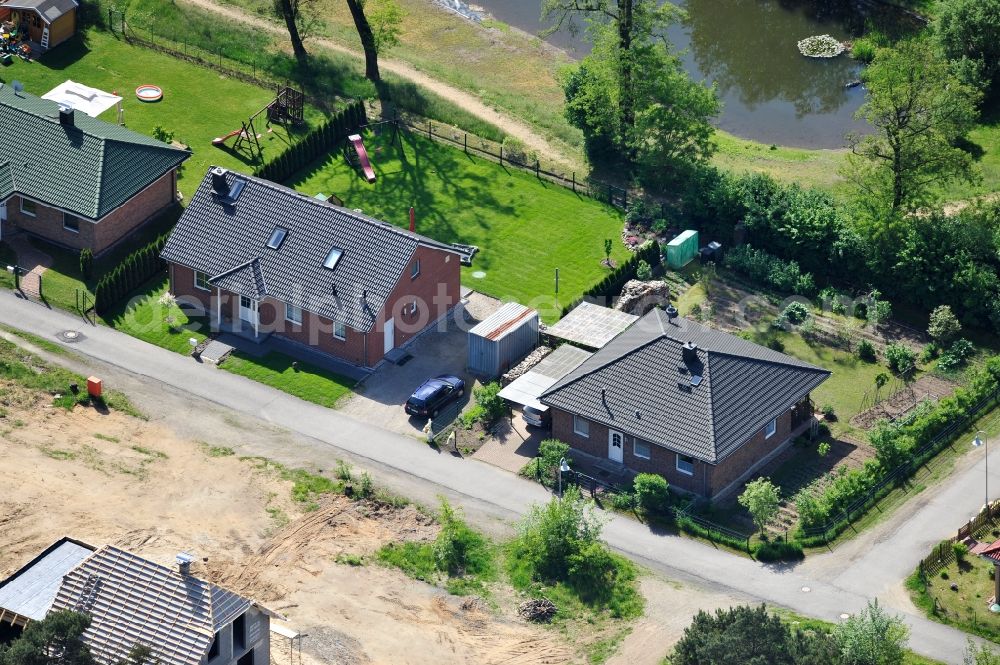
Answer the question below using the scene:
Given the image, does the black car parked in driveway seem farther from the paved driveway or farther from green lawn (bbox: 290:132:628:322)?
green lawn (bbox: 290:132:628:322)

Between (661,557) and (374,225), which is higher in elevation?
(374,225)

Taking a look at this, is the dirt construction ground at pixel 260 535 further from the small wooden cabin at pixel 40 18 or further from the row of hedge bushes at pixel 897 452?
the small wooden cabin at pixel 40 18

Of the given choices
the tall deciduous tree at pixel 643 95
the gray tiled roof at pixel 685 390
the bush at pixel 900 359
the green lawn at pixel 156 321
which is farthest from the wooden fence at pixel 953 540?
the green lawn at pixel 156 321

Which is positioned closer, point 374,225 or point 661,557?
point 661,557

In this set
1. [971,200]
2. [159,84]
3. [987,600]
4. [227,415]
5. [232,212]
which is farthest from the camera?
[159,84]

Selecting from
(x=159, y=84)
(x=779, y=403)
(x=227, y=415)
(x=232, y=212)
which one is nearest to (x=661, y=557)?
(x=779, y=403)

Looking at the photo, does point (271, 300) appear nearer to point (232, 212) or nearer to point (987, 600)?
point (232, 212)
